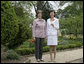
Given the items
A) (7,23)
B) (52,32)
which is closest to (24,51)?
(52,32)

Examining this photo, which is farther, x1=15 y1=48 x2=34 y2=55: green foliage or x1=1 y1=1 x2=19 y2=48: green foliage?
x1=15 y1=48 x2=34 y2=55: green foliage

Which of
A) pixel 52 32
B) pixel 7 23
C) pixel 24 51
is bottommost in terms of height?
pixel 24 51

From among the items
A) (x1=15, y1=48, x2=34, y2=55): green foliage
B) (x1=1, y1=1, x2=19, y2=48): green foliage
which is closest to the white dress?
(x1=1, y1=1, x2=19, y2=48): green foliage

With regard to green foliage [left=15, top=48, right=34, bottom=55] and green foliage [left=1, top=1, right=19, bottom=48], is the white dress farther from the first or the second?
green foliage [left=15, top=48, right=34, bottom=55]

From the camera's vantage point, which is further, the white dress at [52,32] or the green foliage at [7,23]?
the white dress at [52,32]

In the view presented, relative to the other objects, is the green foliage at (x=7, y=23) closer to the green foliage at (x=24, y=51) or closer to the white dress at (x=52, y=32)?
the white dress at (x=52, y=32)

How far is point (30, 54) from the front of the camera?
8.62m

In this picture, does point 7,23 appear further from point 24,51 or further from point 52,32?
point 24,51

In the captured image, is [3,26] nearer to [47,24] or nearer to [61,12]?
[47,24]

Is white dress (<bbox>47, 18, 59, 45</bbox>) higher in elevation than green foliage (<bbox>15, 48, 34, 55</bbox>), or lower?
higher

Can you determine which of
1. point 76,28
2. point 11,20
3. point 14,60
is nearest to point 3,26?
point 11,20

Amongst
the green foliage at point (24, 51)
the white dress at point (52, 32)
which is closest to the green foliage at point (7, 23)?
the white dress at point (52, 32)

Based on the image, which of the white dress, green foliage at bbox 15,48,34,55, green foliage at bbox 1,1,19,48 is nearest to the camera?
green foliage at bbox 1,1,19,48

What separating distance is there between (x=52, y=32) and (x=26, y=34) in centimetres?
133
